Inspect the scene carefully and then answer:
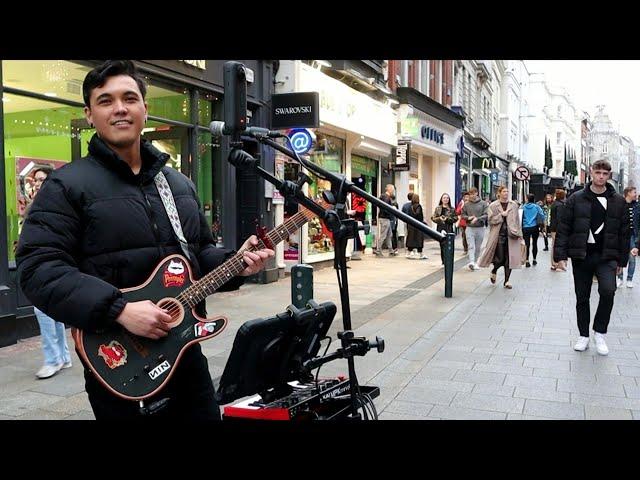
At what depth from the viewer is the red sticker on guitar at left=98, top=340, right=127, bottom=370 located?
2.13 m

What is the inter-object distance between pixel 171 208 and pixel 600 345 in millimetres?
5233

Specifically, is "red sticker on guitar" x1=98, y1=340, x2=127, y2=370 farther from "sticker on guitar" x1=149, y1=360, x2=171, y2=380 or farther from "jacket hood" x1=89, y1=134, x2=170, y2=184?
"jacket hood" x1=89, y1=134, x2=170, y2=184

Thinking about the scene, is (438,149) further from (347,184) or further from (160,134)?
(347,184)

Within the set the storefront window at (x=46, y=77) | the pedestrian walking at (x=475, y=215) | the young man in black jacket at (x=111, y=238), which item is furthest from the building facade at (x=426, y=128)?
the young man in black jacket at (x=111, y=238)

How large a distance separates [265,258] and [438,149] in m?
21.9

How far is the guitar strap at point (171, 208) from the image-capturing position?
2344 millimetres

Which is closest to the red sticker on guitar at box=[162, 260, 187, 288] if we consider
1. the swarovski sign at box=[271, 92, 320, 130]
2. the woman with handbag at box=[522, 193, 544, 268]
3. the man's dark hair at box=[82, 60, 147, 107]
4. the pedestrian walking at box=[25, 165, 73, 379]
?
the man's dark hair at box=[82, 60, 147, 107]

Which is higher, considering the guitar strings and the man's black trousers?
the guitar strings

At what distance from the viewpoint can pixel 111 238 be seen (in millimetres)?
2135

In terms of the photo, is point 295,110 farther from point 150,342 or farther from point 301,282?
point 150,342

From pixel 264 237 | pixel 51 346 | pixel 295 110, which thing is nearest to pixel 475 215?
pixel 295 110

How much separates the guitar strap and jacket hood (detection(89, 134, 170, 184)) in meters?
0.06
